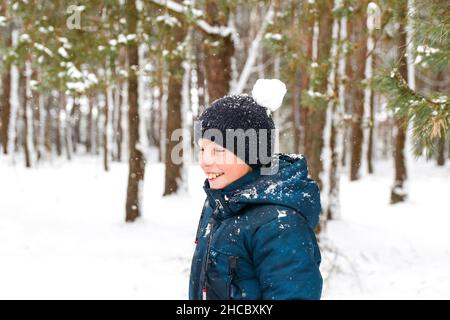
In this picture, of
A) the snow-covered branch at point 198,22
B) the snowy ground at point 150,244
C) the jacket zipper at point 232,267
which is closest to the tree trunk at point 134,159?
the snowy ground at point 150,244

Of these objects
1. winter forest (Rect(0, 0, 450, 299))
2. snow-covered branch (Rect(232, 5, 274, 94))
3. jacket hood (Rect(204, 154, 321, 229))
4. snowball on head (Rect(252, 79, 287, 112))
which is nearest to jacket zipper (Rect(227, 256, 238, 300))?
jacket hood (Rect(204, 154, 321, 229))

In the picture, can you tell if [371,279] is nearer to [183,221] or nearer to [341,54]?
[341,54]

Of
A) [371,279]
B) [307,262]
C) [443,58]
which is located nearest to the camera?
[307,262]

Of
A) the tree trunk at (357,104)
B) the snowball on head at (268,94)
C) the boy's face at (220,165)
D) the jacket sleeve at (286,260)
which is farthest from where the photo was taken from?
the tree trunk at (357,104)

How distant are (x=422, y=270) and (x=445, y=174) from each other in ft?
45.9

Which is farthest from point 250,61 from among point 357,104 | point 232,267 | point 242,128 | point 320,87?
point 232,267

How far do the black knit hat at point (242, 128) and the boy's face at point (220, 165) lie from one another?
0.02 metres

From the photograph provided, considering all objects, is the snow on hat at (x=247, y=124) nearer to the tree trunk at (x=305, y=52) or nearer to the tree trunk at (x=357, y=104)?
the tree trunk at (x=305, y=52)

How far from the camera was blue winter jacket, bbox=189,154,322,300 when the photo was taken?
1.79 metres

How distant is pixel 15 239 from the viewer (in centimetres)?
Answer: 855

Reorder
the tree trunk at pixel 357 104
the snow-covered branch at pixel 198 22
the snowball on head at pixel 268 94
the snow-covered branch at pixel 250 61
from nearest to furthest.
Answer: the snowball on head at pixel 268 94
the snow-covered branch at pixel 198 22
the snow-covered branch at pixel 250 61
the tree trunk at pixel 357 104

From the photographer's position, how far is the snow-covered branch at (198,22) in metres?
7.88
